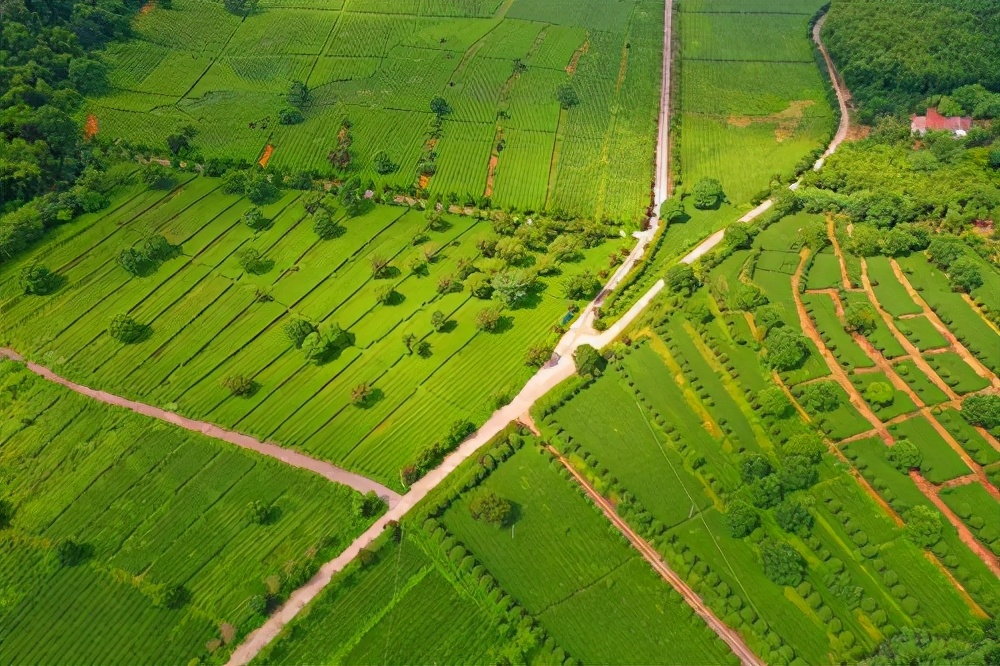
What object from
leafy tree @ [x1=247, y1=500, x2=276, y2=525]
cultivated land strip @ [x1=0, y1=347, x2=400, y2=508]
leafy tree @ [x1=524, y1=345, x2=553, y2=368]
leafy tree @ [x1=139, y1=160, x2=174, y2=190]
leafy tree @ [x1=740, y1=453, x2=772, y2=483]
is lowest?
leafy tree @ [x1=247, y1=500, x2=276, y2=525]

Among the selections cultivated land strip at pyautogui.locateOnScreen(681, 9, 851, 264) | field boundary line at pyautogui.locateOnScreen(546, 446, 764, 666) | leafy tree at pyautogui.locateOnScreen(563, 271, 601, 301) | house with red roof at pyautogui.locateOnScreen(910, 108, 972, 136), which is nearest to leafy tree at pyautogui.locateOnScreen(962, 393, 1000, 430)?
cultivated land strip at pyautogui.locateOnScreen(681, 9, 851, 264)

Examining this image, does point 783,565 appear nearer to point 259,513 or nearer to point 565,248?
point 565,248

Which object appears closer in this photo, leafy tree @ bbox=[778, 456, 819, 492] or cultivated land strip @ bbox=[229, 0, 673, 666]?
cultivated land strip @ bbox=[229, 0, 673, 666]

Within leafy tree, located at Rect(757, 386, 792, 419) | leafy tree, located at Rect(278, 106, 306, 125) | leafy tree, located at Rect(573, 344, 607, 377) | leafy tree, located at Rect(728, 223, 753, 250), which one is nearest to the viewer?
leafy tree, located at Rect(757, 386, 792, 419)

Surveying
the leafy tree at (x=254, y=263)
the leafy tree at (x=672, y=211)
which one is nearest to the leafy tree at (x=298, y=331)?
the leafy tree at (x=254, y=263)

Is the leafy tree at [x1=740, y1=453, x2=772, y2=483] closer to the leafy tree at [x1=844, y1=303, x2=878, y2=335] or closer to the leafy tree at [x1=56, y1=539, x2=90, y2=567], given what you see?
the leafy tree at [x1=844, y1=303, x2=878, y2=335]

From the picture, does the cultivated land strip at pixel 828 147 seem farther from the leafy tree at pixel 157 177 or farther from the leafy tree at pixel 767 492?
the leafy tree at pixel 157 177

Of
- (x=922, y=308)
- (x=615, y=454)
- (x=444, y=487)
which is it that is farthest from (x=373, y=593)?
(x=922, y=308)

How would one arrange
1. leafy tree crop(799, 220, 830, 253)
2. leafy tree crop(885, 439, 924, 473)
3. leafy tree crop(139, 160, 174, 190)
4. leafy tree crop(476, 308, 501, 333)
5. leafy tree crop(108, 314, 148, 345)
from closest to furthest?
leafy tree crop(885, 439, 924, 473) → leafy tree crop(476, 308, 501, 333) → leafy tree crop(108, 314, 148, 345) → leafy tree crop(799, 220, 830, 253) → leafy tree crop(139, 160, 174, 190)
